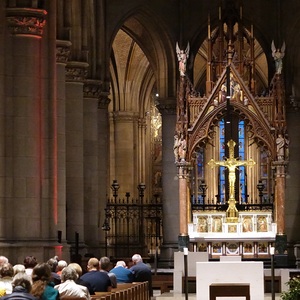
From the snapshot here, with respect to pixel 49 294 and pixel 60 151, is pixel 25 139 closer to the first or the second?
pixel 60 151

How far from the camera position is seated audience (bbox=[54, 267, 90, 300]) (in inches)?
604

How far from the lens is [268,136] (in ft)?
128

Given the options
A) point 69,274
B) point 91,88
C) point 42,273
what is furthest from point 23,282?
point 91,88

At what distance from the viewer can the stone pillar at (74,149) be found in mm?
35469

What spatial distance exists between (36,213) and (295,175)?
1887 centimetres

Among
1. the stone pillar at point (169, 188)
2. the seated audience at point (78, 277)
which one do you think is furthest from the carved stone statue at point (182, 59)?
the seated audience at point (78, 277)

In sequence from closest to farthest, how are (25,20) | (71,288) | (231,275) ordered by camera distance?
1. (71,288)
2. (231,275)
3. (25,20)

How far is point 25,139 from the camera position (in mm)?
25734

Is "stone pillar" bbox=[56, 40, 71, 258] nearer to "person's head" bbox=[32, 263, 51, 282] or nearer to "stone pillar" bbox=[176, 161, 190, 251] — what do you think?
"stone pillar" bbox=[176, 161, 190, 251]

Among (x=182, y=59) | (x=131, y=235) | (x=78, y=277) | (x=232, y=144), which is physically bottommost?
(x=78, y=277)

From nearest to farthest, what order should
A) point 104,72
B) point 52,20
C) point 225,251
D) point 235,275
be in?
point 235,275 < point 52,20 < point 225,251 < point 104,72

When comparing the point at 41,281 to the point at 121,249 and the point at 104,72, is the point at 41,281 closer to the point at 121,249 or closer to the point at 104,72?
the point at 104,72

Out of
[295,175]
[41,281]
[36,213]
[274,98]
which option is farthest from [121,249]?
[41,281]

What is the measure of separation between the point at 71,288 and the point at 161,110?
2889 cm
